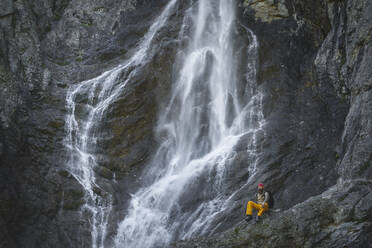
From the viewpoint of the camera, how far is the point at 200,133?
16.3 metres

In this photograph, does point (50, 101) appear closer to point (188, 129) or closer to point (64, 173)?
point (64, 173)

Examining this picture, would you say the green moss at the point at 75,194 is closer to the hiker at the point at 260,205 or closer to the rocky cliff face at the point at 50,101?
the rocky cliff face at the point at 50,101

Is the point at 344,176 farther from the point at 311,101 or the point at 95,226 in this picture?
the point at 95,226

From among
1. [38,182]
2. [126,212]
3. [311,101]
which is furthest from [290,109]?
[38,182]

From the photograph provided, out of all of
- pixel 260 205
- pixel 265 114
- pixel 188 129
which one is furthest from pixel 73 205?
pixel 265 114

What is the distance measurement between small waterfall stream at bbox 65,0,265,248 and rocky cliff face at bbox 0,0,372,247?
1.56ft

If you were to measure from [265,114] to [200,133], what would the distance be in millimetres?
2701

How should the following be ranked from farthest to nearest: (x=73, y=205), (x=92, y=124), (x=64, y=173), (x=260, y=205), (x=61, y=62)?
(x=61, y=62) → (x=92, y=124) → (x=64, y=173) → (x=73, y=205) → (x=260, y=205)

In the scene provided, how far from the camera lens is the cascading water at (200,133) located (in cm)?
1420

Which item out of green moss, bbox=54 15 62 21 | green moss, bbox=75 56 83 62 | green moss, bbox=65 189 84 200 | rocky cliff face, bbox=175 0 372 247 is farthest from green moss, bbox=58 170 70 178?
green moss, bbox=54 15 62 21

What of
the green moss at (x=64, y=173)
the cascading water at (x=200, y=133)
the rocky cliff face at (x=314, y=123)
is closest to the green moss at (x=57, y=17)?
the cascading water at (x=200, y=133)

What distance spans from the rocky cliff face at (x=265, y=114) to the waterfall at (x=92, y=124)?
1.14 ft

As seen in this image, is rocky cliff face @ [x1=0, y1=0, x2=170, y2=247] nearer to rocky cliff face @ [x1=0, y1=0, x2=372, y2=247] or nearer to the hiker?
rocky cliff face @ [x1=0, y1=0, x2=372, y2=247]

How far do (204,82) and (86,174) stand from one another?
6317mm
